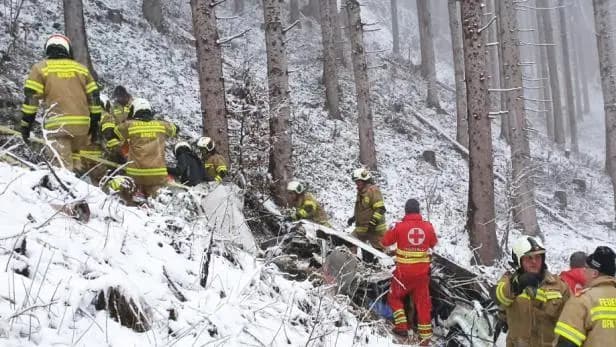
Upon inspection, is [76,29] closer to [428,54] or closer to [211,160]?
[211,160]

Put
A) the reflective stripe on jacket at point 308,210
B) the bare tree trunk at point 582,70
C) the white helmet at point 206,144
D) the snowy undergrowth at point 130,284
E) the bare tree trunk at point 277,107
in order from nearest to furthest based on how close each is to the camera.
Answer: the snowy undergrowth at point 130,284 → the white helmet at point 206,144 → the reflective stripe on jacket at point 308,210 → the bare tree trunk at point 277,107 → the bare tree trunk at point 582,70

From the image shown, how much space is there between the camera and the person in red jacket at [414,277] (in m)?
6.38

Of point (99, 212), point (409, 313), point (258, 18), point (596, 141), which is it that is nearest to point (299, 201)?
point (409, 313)

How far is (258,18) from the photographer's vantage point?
79.5 feet

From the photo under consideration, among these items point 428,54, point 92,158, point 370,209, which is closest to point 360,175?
point 370,209

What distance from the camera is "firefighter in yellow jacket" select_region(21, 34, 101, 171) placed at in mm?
6051

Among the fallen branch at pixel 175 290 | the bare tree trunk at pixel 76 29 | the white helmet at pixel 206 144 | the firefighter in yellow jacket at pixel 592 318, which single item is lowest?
the firefighter in yellow jacket at pixel 592 318

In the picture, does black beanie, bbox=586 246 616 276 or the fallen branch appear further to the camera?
black beanie, bbox=586 246 616 276

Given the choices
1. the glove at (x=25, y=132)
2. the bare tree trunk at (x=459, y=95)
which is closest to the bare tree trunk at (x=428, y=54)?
the bare tree trunk at (x=459, y=95)

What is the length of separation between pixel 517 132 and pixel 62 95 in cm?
1154

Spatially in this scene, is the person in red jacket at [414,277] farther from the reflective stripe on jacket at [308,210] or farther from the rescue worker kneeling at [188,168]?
the rescue worker kneeling at [188,168]

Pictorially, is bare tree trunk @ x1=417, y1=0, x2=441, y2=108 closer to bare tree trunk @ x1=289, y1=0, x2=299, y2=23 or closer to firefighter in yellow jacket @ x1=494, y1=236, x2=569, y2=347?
bare tree trunk @ x1=289, y1=0, x2=299, y2=23

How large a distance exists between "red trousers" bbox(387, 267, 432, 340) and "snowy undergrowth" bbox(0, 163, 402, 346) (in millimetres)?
1650

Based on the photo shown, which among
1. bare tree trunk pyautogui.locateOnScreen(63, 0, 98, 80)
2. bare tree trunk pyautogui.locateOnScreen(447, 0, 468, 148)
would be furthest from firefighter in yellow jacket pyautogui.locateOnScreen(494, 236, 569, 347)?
bare tree trunk pyautogui.locateOnScreen(447, 0, 468, 148)
